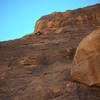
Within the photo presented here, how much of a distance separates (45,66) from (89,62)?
5.93 m

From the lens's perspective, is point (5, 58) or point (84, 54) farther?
point (5, 58)

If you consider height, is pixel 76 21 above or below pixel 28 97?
above

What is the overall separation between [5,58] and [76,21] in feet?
44.6

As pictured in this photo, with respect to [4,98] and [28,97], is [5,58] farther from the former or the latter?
[28,97]

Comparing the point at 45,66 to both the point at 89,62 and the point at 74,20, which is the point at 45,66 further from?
the point at 74,20

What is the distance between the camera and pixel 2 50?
1727cm

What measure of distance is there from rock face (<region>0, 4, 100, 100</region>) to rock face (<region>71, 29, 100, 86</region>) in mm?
457

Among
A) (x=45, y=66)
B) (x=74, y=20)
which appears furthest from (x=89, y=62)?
(x=74, y=20)

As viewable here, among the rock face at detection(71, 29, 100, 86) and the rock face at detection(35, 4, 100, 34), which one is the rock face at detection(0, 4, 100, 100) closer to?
the rock face at detection(35, 4, 100, 34)

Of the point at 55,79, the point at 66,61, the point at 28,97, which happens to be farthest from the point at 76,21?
the point at 28,97

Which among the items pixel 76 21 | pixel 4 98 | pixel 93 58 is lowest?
pixel 4 98

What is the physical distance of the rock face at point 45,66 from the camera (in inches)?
350

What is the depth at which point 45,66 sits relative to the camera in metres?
13.8

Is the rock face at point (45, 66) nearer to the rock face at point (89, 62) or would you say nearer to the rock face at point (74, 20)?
the rock face at point (74, 20)
